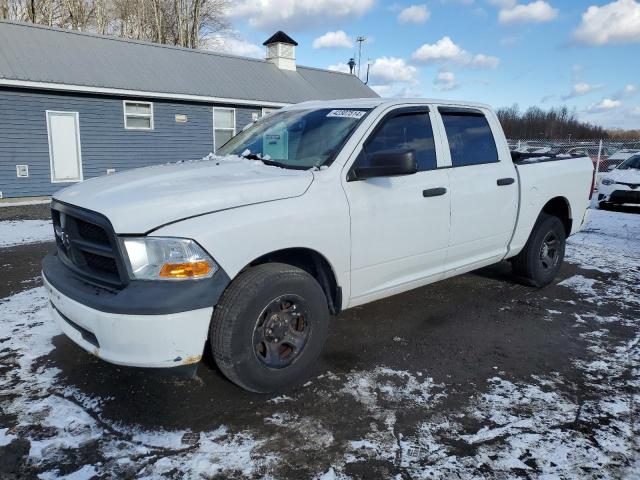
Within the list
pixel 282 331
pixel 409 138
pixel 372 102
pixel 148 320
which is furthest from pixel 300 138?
pixel 148 320

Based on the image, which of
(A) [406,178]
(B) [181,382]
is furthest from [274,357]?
(A) [406,178]

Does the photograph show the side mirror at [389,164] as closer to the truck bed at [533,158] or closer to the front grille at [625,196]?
the truck bed at [533,158]

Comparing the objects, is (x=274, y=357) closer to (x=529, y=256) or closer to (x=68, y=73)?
(x=529, y=256)

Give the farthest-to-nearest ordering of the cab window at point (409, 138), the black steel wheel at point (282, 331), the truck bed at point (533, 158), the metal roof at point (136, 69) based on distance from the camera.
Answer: the metal roof at point (136, 69), the truck bed at point (533, 158), the cab window at point (409, 138), the black steel wheel at point (282, 331)

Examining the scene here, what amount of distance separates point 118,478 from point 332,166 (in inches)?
88.0

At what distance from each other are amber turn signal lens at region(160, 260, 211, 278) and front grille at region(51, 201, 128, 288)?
22cm

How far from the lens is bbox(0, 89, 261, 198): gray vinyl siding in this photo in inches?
496

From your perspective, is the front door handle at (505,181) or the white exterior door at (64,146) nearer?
the front door handle at (505,181)

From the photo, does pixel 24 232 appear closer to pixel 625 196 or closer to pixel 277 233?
pixel 277 233

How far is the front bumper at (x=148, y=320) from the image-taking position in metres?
2.57

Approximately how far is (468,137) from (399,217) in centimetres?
139

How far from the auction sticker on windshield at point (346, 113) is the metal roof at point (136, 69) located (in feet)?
37.2

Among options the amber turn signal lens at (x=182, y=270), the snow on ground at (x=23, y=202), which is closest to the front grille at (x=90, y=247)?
the amber turn signal lens at (x=182, y=270)

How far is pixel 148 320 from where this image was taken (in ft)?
8.39
